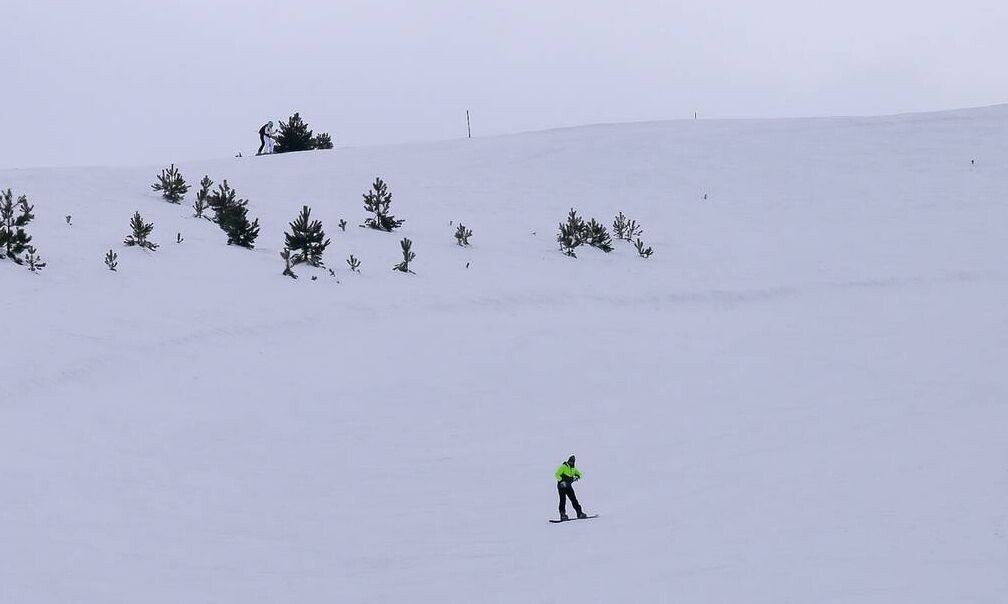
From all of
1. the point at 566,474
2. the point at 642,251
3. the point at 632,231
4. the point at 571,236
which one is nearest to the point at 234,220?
the point at 571,236

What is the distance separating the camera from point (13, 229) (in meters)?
18.6

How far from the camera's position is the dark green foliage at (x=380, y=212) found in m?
23.4

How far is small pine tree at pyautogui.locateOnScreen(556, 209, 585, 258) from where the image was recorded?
2355 centimetres

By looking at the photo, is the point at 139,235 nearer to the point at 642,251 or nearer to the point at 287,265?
the point at 287,265

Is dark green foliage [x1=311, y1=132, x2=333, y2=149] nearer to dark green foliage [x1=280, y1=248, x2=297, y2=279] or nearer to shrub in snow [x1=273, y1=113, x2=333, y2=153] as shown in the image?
shrub in snow [x1=273, y1=113, x2=333, y2=153]

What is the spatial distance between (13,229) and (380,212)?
8.03 metres

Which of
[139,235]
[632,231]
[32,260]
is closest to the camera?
[32,260]

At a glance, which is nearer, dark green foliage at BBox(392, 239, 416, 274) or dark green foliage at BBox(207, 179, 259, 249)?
dark green foliage at BBox(207, 179, 259, 249)

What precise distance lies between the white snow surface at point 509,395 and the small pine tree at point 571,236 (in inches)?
11.9

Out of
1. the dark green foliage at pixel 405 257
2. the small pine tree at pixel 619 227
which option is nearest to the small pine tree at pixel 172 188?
the dark green foliage at pixel 405 257

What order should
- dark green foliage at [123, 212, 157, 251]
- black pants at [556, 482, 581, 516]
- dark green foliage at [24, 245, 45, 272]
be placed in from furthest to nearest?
dark green foliage at [123, 212, 157, 251] → dark green foliage at [24, 245, 45, 272] → black pants at [556, 482, 581, 516]

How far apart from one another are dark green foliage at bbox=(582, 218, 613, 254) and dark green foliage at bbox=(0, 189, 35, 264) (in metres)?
12.0

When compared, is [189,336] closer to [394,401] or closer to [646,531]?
[394,401]

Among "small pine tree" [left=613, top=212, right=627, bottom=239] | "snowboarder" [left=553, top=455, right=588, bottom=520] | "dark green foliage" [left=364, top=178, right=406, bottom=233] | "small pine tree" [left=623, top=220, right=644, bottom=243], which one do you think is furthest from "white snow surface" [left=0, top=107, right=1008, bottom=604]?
"small pine tree" [left=613, top=212, right=627, bottom=239]
